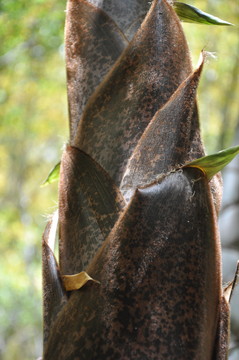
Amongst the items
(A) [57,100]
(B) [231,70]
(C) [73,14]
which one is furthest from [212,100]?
(C) [73,14]

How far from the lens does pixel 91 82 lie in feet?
2.51

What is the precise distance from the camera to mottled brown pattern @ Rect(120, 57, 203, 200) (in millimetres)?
644

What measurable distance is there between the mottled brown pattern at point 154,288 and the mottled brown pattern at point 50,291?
23 millimetres

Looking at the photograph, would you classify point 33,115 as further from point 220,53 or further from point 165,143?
point 165,143

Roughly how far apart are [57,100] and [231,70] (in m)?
4.68

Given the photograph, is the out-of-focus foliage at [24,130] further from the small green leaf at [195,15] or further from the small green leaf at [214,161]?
the small green leaf at [214,161]

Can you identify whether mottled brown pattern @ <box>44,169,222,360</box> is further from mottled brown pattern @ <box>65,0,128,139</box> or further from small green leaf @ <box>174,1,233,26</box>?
small green leaf @ <box>174,1,233,26</box>

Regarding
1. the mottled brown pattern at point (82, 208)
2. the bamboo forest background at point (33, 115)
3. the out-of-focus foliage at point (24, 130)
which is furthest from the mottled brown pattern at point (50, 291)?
the out-of-focus foliage at point (24, 130)

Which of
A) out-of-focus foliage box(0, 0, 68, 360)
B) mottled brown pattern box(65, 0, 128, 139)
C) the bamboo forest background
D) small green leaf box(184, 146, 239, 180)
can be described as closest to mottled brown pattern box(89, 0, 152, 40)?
mottled brown pattern box(65, 0, 128, 139)

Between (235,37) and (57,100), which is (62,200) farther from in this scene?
(57,100)

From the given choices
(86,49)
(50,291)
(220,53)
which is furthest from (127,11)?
(220,53)

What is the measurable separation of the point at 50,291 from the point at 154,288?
167 millimetres

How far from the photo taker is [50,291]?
653mm

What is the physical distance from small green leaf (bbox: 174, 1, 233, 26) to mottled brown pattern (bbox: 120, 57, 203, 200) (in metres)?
0.20
